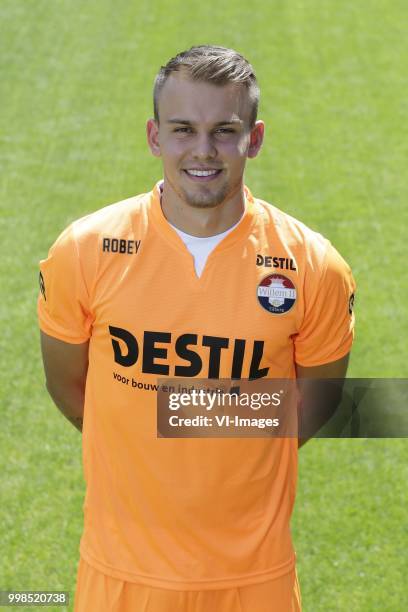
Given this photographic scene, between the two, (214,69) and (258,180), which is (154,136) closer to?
(214,69)

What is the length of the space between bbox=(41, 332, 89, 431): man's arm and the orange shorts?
2.19 ft

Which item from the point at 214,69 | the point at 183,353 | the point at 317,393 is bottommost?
the point at 317,393

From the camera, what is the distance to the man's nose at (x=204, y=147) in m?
2.94

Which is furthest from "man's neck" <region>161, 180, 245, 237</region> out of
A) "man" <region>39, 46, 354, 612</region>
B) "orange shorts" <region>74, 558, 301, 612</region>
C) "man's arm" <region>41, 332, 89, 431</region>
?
"orange shorts" <region>74, 558, 301, 612</region>

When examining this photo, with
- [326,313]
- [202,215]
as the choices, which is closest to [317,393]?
[326,313]

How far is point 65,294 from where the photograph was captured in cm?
314

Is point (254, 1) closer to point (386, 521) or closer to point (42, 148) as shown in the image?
point (42, 148)

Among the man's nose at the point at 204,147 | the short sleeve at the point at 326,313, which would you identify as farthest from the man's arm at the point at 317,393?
the man's nose at the point at 204,147

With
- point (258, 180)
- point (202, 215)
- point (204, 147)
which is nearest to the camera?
point (204, 147)

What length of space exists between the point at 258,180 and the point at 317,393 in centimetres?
581

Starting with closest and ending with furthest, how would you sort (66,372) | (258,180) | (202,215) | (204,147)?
(204,147)
(202,215)
(66,372)
(258,180)

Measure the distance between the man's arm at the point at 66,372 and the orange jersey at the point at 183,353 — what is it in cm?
8

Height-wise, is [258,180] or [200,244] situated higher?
[258,180]

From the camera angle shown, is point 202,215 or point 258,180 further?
point 258,180
